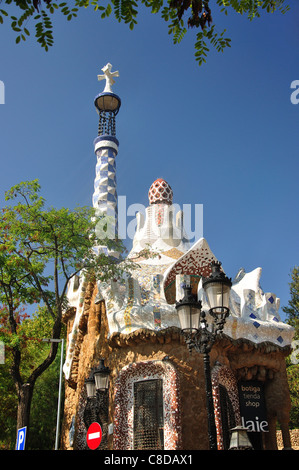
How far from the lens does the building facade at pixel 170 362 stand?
10148 mm

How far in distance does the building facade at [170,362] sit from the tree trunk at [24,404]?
1.43 metres

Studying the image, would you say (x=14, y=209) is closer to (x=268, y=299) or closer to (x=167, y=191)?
(x=167, y=191)

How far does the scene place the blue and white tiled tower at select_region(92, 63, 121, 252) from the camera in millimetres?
18719

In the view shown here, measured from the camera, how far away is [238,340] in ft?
37.0

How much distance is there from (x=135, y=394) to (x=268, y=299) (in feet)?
14.7

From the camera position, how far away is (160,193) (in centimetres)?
1522

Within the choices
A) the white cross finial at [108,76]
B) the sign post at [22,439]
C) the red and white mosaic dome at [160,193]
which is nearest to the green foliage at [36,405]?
the red and white mosaic dome at [160,193]

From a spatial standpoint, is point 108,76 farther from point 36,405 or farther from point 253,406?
point 253,406

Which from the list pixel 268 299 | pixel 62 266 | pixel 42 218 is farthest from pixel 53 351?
pixel 268 299

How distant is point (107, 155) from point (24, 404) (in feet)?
41.6

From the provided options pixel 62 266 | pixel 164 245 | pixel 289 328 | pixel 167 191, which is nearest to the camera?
pixel 62 266

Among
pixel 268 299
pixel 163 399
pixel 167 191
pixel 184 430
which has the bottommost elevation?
pixel 184 430

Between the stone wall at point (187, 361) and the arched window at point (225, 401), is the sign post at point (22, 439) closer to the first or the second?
the stone wall at point (187, 361)

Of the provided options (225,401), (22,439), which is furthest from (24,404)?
(225,401)
